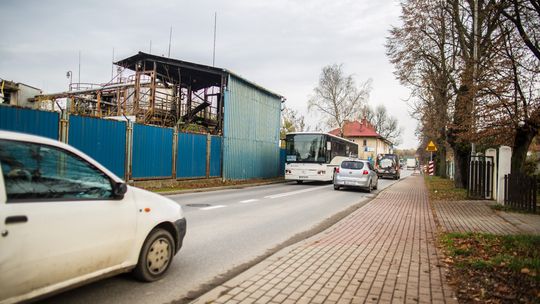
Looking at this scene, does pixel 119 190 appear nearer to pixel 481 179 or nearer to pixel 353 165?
pixel 481 179

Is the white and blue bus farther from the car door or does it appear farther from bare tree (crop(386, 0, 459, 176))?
the car door

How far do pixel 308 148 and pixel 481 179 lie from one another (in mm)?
9862

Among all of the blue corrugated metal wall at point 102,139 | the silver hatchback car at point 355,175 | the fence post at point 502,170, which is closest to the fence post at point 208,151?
the blue corrugated metal wall at point 102,139

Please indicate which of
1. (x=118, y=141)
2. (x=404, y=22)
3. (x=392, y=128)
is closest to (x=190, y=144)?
(x=118, y=141)

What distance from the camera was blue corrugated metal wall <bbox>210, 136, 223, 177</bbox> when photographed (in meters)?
20.1

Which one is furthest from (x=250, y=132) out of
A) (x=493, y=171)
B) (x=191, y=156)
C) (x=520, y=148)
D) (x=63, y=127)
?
(x=520, y=148)

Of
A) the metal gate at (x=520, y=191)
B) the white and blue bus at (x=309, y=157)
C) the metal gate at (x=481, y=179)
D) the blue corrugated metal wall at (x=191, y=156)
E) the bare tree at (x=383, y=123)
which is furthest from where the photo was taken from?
the bare tree at (x=383, y=123)

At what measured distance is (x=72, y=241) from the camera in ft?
10.5

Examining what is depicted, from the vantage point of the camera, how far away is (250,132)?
24.2 metres

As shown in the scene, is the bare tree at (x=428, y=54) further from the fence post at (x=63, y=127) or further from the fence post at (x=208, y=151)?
the fence post at (x=63, y=127)

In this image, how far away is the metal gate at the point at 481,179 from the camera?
14.2 metres

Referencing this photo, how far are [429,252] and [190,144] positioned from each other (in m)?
14.5

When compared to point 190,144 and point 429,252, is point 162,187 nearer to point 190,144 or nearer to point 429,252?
point 190,144

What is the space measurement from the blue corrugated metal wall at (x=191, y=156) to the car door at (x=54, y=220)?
13950 mm
